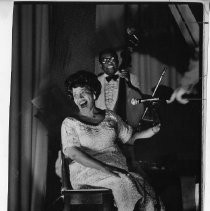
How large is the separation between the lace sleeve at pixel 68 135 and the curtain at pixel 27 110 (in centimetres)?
8

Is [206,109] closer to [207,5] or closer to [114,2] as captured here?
[207,5]

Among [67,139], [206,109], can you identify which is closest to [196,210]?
[206,109]

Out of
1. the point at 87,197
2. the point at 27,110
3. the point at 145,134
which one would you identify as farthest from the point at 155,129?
the point at 27,110

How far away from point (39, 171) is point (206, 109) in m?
0.79

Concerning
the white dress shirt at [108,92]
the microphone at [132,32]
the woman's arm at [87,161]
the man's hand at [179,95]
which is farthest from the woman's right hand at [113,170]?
the microphone at [132,32]

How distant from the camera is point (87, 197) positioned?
1733mm

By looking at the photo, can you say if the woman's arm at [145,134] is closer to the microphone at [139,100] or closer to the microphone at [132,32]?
the microphone at [139,100]

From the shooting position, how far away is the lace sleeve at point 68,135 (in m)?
1.75

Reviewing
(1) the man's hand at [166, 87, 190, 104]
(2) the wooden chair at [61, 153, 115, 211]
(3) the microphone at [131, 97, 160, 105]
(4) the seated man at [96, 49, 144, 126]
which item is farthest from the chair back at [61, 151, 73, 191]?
(1) the man's hand at [166, 87, 190, 104]

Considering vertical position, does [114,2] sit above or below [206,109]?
above

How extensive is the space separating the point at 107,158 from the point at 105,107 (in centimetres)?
22

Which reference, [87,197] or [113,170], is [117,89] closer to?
[113,170]

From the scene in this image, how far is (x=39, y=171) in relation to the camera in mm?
1752

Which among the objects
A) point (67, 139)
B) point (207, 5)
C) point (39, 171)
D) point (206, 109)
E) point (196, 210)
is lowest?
point (196, 210)
